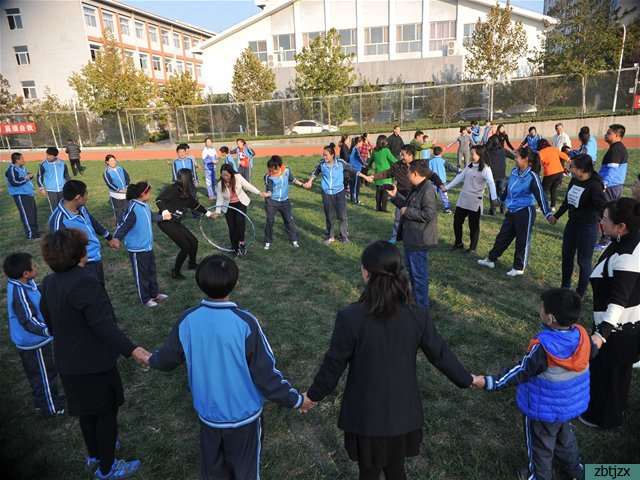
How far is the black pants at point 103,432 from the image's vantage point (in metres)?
3.24

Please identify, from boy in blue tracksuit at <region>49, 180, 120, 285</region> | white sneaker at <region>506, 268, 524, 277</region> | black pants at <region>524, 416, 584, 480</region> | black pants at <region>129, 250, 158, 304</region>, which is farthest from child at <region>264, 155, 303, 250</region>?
black pants at <region>524, 416, 584, 480</region>

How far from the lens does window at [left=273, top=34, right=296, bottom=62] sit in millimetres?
42750

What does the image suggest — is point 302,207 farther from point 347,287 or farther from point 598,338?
point 598,338

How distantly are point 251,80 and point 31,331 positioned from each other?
1432 inches

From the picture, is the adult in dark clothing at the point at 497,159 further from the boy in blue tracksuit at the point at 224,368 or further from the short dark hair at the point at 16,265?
the short dark hair at the point at 16,265

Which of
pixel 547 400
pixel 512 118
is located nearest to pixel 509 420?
pixel 547 400

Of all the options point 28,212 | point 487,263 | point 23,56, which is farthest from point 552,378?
point 23,56

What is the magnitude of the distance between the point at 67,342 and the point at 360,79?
136ft

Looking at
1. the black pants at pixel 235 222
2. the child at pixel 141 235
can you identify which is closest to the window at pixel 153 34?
the black pants at pixel 235 222

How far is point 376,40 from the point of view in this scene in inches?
1626

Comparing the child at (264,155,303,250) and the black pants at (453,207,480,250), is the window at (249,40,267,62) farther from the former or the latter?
the black pants at (453,207,480,250)

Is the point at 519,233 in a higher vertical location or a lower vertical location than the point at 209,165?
lower

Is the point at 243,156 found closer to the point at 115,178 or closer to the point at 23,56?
the point at 115,178

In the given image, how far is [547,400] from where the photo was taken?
115 inches
